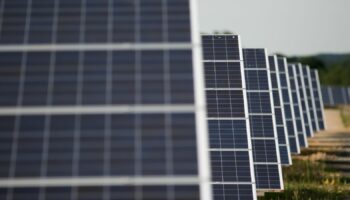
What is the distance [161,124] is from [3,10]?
5.85 metres

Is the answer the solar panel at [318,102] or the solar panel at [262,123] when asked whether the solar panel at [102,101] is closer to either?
the solar panel at [262,123]

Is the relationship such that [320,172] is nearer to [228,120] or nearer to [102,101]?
[228,120]

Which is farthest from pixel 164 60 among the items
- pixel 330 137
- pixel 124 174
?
pixel 330 137

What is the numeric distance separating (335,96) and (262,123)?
38.9 meters

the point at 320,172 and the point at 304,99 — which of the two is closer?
the point at 320,172

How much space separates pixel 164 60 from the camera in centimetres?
1159

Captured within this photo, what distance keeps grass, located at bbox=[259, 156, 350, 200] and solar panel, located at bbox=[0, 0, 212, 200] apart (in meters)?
13.3

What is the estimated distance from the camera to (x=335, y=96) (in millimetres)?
57469

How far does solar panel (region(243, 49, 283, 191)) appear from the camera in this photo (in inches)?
811

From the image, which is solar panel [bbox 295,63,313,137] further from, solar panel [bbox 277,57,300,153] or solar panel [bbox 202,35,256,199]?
solar panel [bbox 202,35,256,199]

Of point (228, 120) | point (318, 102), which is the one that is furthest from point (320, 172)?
point (318, 102)

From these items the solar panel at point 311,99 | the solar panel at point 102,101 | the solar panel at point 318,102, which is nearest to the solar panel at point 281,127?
the solar panel at point 311,99

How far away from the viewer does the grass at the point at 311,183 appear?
23.1 m

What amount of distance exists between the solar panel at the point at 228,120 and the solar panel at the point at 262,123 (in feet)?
11.4
